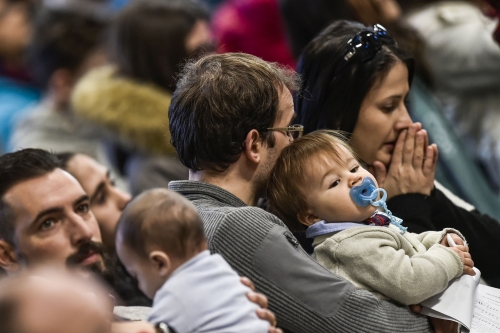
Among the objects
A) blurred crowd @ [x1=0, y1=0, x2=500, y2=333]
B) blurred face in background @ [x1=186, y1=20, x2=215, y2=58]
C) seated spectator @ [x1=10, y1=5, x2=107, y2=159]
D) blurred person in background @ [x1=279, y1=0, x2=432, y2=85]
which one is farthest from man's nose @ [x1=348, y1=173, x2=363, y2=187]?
seated spectator @ [x1=10, y1=5, x2=107, y2=159]

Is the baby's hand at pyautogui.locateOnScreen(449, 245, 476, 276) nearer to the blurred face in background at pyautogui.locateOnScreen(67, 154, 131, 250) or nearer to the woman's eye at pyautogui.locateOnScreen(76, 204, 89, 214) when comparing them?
the woman's eye at pyautogui.locateOnScreen(76, 204, 89, 214)

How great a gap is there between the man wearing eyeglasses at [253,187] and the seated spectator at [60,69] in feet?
7.88

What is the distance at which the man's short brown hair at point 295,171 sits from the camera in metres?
2.67

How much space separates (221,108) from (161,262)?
621 mm

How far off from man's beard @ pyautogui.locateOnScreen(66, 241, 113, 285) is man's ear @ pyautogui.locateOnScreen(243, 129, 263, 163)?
2.36 ft

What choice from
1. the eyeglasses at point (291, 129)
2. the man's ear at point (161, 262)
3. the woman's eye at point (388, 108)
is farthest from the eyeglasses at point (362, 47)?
the man's ear at point (161, 262)

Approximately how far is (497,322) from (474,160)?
183cm

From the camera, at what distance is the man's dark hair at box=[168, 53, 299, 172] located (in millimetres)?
2641

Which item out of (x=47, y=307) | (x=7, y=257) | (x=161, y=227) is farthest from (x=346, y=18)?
(x=47, y=307)

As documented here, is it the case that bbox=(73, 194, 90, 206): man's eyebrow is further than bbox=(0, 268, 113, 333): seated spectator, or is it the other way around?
bbox=(73, 194, 90, 206): man's eyebrow

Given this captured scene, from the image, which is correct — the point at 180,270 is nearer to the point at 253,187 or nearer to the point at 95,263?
the point at 253,187

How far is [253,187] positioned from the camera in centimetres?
275

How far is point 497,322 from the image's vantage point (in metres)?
2.74

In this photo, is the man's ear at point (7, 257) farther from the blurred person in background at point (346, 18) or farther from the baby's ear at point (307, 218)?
the blurred person in background at point (346, 18)
